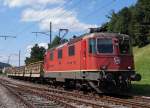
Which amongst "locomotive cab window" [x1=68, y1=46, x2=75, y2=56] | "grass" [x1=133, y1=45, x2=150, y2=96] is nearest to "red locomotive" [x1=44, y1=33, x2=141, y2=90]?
"locomotive cab window" [x1=68, y1=46, x2=75, y2=56]

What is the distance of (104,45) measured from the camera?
23406mm

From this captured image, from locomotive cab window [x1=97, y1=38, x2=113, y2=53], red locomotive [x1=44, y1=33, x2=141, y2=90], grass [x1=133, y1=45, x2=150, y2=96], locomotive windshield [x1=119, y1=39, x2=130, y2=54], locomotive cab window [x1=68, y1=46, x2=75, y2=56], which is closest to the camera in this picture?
red locomotive [x1=44, y1=33, x2=141, y2=90]

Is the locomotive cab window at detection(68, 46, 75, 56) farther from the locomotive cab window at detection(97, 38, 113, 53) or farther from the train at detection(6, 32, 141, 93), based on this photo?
the locomotive cab window at detection(97, 38, 113, 53)

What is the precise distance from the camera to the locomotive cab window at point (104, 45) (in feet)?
76.1

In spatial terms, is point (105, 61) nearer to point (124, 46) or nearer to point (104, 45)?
point (104, 45)

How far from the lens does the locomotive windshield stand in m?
23.3

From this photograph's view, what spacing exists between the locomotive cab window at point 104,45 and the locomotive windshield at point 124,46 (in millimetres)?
547

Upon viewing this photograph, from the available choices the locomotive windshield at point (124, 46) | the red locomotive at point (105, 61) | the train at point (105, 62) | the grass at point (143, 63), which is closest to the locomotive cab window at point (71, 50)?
the train at point (105, 62)

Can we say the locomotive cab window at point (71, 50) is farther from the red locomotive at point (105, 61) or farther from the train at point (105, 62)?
the red locomotive at point (105, 61)

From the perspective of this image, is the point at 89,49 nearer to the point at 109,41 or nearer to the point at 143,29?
the point at 109,41

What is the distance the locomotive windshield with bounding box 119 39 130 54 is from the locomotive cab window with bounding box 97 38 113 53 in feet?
1.80

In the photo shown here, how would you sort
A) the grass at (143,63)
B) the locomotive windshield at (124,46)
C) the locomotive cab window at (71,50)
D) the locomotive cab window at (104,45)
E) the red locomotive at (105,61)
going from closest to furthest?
the red locomotive at (105,61) < the locomotive cab window at (104,45) < the locomotive windshield at (124,46) < the locomotive cab window at (71,50) < the grass at (143,63)

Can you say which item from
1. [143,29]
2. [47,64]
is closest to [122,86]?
[47,64]

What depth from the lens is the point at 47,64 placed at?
35.2 m
